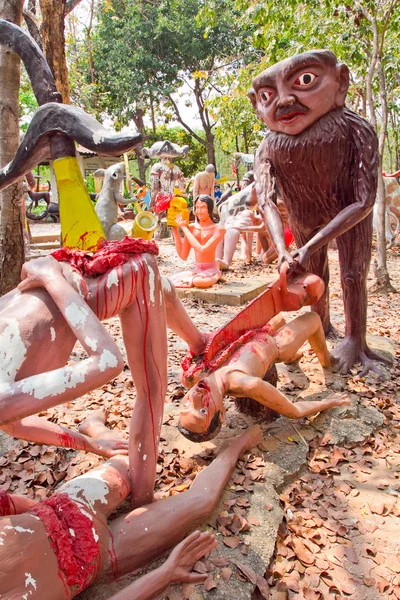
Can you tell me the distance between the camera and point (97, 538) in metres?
1.56

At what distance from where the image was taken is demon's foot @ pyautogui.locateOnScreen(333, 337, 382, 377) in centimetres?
341

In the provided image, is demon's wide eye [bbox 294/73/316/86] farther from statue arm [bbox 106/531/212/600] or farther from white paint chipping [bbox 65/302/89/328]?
statue arm [bbox 106/531/212/600]

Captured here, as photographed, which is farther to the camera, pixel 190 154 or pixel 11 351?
pixel 190 154

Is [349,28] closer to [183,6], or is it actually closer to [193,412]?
[193,412]

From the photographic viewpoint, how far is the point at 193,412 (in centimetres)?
209

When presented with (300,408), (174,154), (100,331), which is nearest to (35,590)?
(100,331)

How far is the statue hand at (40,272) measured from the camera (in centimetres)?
156

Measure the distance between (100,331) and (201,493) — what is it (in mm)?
959

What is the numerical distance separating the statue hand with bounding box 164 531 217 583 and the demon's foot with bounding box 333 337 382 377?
1.99 m

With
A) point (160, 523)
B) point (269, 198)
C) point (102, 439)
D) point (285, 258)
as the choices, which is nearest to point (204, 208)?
point (269, 198)

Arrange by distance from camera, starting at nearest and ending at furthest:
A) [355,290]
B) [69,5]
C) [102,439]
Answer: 1. [102,439]
2. [355,290]
3. [69,5]

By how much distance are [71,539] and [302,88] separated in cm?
270

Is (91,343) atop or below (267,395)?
atop

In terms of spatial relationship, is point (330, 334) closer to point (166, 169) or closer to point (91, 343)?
point (91, 343)
